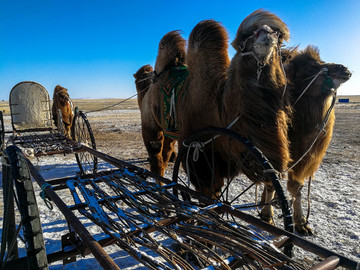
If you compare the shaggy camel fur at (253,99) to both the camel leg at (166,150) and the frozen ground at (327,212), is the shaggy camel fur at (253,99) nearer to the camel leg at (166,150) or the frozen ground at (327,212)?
the frozen ground at (327,212)

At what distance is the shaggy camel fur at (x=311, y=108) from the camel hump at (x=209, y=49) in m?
0.83

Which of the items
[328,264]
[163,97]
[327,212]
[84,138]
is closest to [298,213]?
[327,212]

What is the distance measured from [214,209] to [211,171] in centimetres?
97

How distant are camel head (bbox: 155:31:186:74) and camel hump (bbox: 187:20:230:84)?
1.28 meters

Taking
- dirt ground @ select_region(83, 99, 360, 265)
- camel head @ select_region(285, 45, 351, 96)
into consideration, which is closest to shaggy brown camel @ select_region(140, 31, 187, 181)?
camel head @ select_region(285, 45, 351, 96)

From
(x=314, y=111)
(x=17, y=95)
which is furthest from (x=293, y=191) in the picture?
(x=17, y=95)

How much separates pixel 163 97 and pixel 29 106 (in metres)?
4.56

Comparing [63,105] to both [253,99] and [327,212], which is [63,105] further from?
[327,212]

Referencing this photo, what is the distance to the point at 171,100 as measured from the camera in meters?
3.57

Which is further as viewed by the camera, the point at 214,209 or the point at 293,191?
the point at 293,191

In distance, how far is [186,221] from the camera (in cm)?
172

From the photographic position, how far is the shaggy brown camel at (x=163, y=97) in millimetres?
3855

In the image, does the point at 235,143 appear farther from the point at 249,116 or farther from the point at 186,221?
the point at 186,221

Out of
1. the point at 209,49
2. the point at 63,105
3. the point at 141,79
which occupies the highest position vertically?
the point at 141,79
